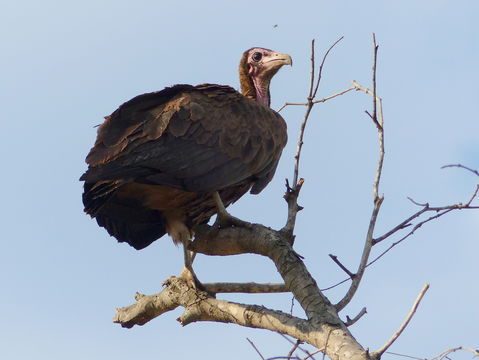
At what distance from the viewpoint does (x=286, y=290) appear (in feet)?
20.2

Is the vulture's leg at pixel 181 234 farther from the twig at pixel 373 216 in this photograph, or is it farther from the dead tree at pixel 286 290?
the twig at pixel 373 216

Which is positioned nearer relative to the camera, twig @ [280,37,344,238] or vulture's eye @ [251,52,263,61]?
twig @ [280,37,344,238]

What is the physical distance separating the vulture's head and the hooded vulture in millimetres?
1039

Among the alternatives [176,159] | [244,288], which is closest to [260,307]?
[244,288]

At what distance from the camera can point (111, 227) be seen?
24.5 feet

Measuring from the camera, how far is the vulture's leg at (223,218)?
6.54 m

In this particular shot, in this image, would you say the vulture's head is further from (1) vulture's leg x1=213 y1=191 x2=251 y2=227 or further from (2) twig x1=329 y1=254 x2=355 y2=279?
(2) twig x1=329 y1=254 x2=355 y2=279

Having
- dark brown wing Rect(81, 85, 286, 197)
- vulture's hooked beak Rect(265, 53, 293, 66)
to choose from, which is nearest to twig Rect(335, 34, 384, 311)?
dark brown wing Rect(81, 85, 286, 197)

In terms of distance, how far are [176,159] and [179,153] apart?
0.08 metres

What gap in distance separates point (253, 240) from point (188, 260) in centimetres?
95

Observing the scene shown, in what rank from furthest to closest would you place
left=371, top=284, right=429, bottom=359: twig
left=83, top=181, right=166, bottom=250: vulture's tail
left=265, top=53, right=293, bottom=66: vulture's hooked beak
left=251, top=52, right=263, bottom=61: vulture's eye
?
left=251, top=52, right=263, bottom=61: vulture's eye < left=265, top=53, right=293, bottom=66: vulture's hooked beak < left=83, top=181, right=166, bottom=250: vulture's tail < left=371, top=284, right=429, bottom=359: twig

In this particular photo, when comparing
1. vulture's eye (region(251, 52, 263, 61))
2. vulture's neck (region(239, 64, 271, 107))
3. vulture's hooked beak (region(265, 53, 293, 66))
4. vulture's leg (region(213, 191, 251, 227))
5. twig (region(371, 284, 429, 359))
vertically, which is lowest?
twig (region(371, 284, 429, 359))

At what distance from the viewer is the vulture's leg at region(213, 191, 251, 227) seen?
6.54 m

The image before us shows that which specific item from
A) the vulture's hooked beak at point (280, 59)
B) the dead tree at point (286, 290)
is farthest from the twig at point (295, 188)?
the vulture's hooked beak at point (280, 59)
